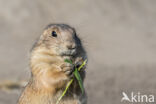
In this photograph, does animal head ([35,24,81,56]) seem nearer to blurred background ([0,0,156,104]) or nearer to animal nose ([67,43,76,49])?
animal nose ([67,43,76,49])

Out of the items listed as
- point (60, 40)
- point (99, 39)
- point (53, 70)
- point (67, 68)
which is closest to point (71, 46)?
point (60, 40)

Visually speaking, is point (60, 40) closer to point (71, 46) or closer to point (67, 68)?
point (71, 46)

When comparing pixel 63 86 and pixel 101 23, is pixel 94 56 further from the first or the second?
pixel 63 86

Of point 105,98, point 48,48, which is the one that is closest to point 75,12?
point 105,98

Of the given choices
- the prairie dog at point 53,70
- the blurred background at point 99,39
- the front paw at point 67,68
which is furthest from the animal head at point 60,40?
the blurred background at point 99,39

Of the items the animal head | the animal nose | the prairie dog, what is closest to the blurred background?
the prairie dog
